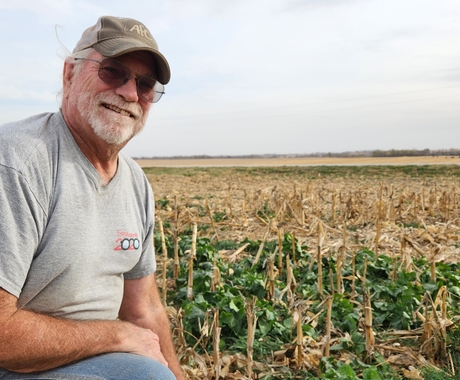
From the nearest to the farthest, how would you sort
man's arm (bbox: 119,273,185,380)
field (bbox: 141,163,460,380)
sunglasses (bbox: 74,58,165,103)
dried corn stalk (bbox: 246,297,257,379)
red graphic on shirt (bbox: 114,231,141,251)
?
red graphic on shirt (bbox: 114,231,141,251), sunglasses (bbox: 74,58,165,103), man's arm (bbox: 119,273,185,380), dried corn stalk (bbox: 246,297,257,379), field (bbox: 141,163,460,380)

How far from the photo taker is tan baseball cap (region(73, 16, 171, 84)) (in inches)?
103

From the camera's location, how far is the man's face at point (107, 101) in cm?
262

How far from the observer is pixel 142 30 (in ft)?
9.12

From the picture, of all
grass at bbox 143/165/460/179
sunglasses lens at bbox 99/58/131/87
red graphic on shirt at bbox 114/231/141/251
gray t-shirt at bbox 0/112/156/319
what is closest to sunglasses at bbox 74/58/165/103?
sunglasses lens at bbox 99/58/131/87

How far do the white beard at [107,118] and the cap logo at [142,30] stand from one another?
374mm

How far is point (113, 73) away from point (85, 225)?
88cm

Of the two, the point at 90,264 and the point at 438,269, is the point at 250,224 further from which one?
the point at 90,264

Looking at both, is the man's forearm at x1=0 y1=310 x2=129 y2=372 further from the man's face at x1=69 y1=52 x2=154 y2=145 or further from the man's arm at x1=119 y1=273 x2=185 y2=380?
Result: the man's face at x1=69 y1=52 x2=154 y2=145

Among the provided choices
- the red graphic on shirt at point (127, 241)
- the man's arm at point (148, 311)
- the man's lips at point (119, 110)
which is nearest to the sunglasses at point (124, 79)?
the man's lips at point (119, 110)

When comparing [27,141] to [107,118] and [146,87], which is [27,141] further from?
[146,87]

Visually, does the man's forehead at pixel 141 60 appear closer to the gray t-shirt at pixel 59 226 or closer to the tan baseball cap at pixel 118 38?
the tan baseball cap at pixel 118 38

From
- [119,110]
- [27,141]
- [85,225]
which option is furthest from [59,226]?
[119,110]

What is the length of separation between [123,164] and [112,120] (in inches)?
12.6

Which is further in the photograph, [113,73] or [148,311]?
[148,311]
